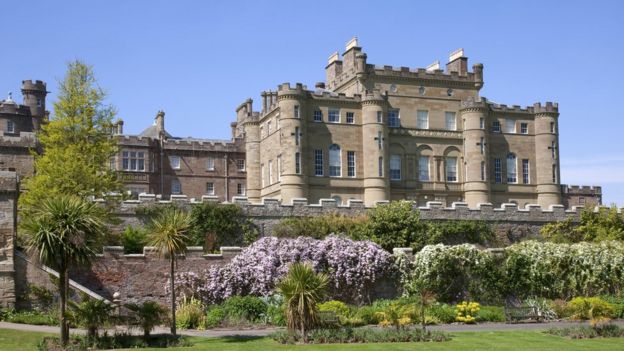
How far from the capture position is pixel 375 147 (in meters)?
53.3

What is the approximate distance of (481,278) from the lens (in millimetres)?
35438

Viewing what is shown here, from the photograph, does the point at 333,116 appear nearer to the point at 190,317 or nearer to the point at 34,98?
the point at 34,98

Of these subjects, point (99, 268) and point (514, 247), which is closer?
point (99, 268)

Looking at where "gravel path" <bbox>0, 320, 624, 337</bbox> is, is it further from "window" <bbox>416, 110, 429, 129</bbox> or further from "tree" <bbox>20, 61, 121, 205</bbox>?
"window" <bbox>416, 110, 429, 129</bbox>

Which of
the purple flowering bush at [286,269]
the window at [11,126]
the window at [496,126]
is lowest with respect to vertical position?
the purple flowering bush at [286,269]

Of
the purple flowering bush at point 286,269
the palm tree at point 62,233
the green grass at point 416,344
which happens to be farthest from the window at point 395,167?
the palm tree at point 62,233

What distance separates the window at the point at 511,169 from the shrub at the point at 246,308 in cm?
3158

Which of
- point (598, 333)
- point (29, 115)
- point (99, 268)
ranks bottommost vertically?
point (598, 333)

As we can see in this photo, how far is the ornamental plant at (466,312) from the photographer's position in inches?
1220

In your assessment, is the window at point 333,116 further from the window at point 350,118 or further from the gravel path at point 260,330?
the gravel path at point 260,330

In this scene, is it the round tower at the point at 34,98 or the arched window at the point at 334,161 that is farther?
the round tower at the point at 34,98

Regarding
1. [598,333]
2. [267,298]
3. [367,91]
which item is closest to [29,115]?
[367,91]

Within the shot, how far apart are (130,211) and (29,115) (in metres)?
28.9

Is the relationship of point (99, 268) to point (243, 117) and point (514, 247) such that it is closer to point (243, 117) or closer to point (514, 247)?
point (514, 247)
